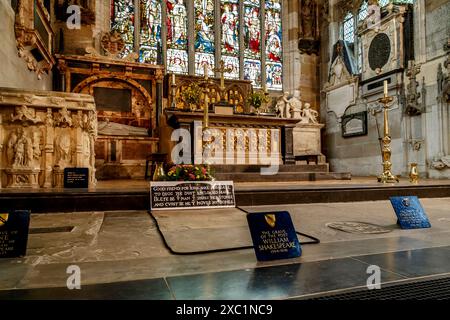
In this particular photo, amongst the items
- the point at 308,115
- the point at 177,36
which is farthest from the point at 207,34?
the point at 308,115

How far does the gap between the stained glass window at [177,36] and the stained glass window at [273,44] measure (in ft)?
14.1

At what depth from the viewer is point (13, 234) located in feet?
6.93

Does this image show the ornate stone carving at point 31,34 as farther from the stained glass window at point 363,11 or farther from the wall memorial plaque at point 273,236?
the stained glass window at point 363,11

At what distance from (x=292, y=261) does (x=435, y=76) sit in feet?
34.5

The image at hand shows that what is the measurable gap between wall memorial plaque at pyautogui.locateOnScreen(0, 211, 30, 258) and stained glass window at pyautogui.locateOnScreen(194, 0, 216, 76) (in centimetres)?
1315

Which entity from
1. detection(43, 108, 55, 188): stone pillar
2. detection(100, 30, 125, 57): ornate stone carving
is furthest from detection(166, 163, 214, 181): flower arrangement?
detection(100, 30, 125, 57): ornate stone carving

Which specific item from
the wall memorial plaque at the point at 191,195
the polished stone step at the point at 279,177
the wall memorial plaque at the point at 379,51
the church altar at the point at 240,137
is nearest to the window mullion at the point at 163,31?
the church altar at the point at 240,137

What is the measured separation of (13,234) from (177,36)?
45.4ft

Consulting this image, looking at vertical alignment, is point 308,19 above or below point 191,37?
above

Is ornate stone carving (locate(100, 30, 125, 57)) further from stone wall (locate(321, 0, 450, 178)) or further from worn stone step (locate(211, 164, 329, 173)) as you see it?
stone wall (locate(321, 0, 450, 178))

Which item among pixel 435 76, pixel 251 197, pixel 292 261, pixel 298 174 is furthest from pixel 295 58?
pixel 292 261

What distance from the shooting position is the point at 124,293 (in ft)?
4.62

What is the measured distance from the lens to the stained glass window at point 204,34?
14625mm

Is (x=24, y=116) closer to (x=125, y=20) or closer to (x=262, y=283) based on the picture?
(x=262, y=283)
